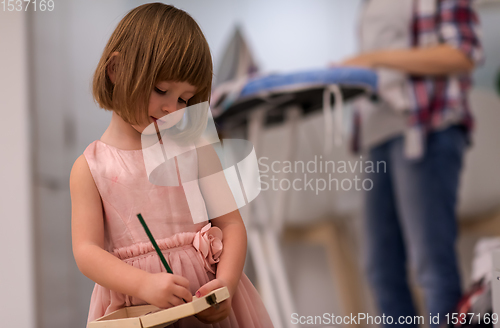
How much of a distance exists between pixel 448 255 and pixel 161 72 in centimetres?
91

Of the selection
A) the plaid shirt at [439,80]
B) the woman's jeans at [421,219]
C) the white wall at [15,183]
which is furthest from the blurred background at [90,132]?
the plaid shirt at [439,80]

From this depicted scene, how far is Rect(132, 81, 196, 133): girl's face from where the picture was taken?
398 mm

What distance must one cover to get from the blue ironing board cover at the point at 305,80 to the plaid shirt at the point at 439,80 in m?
0.19

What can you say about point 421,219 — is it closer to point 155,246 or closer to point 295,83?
point 295,83

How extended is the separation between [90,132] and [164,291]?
38cm

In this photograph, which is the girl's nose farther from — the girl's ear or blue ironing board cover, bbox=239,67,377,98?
blue ironing board cover, bbox=239,67,377,98

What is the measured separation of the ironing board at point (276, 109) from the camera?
933 mm

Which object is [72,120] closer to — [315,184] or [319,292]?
[315,184]

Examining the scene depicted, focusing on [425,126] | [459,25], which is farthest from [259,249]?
[459,25]

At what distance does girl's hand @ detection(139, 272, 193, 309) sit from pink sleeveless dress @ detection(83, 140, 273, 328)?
0.13 feet

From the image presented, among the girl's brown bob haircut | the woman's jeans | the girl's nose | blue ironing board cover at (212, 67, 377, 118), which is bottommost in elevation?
the woman's jeans

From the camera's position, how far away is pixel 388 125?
3.55ft

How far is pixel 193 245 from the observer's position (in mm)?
428

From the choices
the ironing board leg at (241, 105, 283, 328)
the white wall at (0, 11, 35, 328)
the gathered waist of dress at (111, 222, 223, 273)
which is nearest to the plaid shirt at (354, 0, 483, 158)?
the ironing board leg at (241, 105, 283, 328)
